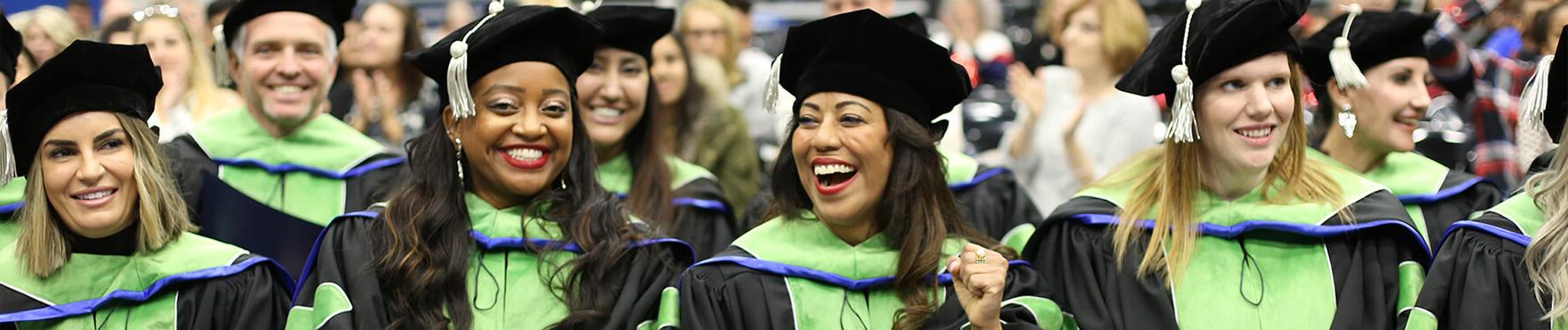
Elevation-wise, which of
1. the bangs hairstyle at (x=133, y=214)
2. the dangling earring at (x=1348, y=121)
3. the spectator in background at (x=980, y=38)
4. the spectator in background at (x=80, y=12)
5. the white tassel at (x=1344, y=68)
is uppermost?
the white tassel at (x=1344, y=68)

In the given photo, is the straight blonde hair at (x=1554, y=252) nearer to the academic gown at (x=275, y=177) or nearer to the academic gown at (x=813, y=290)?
the academic gown at (x=813, y=290)

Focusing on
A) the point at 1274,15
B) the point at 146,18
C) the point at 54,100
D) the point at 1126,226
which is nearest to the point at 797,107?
the point at 1126,226

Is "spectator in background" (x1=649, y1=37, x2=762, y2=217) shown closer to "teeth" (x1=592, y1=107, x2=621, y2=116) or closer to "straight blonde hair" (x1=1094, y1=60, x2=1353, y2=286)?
"teeth" (x1=592, y1=107, x2=621, y2=116)

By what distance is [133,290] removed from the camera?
4430mm

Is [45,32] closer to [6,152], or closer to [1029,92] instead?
[6,152]

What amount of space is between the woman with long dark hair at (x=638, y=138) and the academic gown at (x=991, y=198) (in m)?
0.78

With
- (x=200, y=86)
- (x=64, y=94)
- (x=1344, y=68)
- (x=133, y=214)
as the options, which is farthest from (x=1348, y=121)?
(x=200, y=86)

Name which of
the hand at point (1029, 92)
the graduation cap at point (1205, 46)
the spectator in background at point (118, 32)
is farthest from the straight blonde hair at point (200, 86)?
the graduation cap at point (1205, 46)

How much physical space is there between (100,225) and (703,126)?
3209mm

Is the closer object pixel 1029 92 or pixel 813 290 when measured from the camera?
pixel 813 290

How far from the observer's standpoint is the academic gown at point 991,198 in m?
6.00

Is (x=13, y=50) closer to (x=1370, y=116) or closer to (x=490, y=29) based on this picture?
(x=490, y=29)

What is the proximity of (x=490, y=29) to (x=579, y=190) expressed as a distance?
0.53 metres

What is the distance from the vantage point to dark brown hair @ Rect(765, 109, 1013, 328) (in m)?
4.53
